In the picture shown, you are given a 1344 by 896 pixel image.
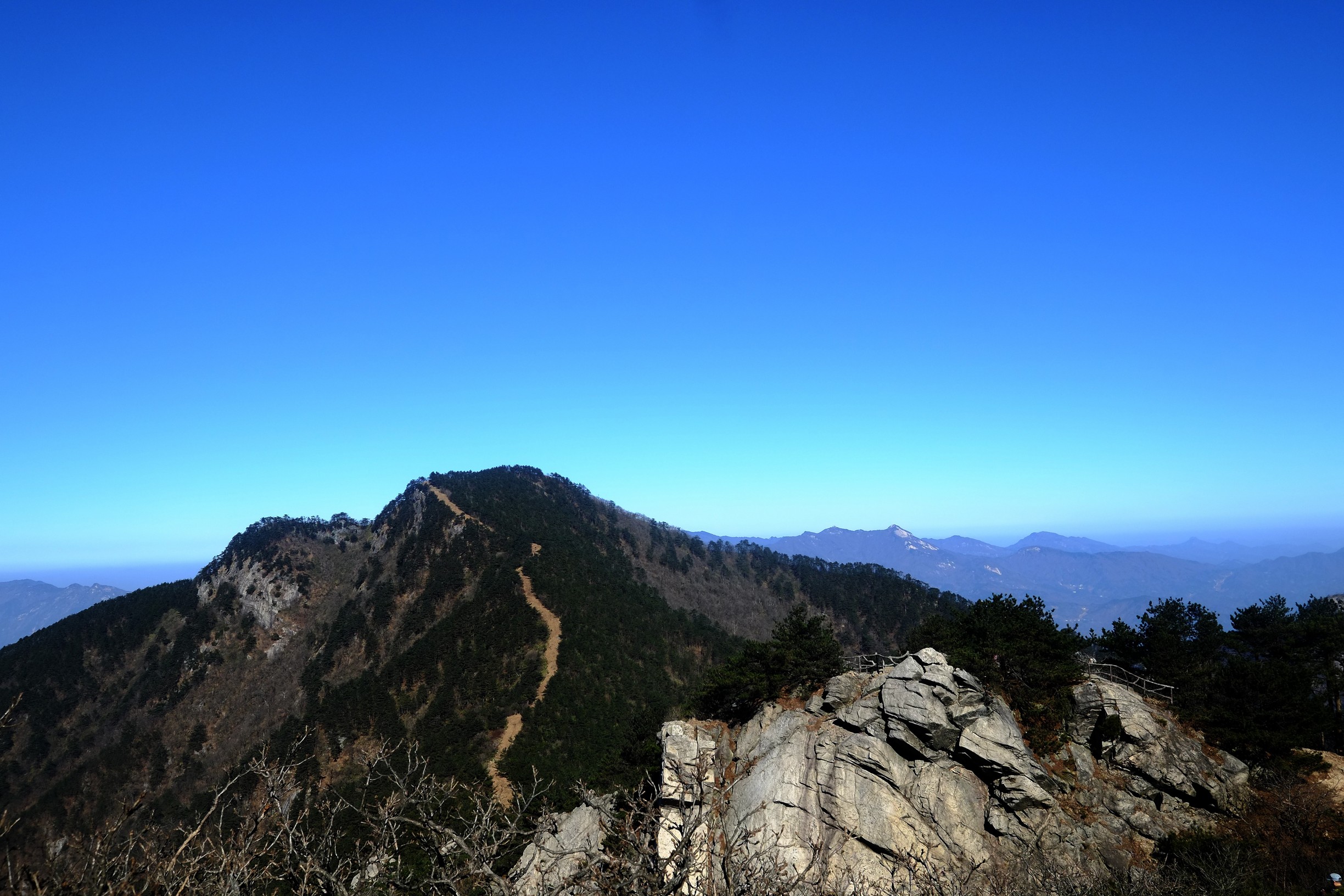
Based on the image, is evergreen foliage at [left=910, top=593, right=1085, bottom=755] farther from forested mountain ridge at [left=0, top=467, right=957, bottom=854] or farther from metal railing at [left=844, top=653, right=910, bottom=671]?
forested mountain ridge at [left=0, top=467, right=957, bottom=854]

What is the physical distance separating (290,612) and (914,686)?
93.6m

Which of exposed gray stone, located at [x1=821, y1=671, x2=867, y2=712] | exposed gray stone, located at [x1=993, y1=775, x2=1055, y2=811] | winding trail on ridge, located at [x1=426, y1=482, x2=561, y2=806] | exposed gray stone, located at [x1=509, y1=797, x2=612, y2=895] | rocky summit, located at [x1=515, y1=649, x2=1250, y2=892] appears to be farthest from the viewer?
winding trail on ridge, located at [x1=426, y1=482, x2=561, y2=806]

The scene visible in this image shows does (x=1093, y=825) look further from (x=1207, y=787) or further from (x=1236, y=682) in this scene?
(x=1236, y=682)

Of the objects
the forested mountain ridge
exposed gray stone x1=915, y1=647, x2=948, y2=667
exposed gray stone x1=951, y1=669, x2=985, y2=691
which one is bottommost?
the forested mountain ridge

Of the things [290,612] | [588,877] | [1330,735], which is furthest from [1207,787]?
[290,612]

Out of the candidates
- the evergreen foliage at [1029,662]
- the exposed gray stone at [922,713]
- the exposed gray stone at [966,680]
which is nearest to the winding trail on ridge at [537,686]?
the exposed gray stone at [922,713]

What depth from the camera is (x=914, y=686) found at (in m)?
28.3

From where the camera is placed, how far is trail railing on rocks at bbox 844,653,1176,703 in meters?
31.3

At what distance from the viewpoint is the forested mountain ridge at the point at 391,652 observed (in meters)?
58.8

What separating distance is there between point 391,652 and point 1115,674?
236 feet

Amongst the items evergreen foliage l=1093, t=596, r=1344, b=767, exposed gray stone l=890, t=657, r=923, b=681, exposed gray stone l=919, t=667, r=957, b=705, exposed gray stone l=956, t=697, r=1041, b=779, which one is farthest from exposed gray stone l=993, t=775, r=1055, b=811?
evergreen foliage l=1093, t=596, r=1344, b=767

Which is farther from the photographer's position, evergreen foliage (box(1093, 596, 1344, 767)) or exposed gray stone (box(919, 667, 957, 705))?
exposed gray stone (box(919, 667, 957, 705))

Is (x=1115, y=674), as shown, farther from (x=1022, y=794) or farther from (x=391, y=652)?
(x=391, y=652)

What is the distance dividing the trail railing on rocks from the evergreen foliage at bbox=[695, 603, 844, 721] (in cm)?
163
